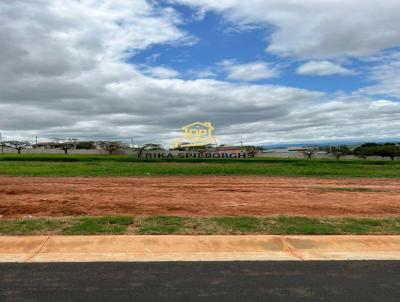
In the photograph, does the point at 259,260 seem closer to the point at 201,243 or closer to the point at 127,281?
the point at 201,243

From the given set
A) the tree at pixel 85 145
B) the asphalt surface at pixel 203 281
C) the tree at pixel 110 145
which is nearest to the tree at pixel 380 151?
the tree at pixel 110 145

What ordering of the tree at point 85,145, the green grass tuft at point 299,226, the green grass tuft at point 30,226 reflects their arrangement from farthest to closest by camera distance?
the tree at point 85,145
the green grass tuft at point 299,226
the green grass tuft at point 30,226

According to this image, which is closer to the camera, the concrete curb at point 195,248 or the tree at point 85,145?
the concrete curb at point 195,248

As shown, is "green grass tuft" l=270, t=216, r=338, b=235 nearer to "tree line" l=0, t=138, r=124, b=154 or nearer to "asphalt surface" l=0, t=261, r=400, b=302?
"asphalt surface" l=0, t=261, r=400, b=302

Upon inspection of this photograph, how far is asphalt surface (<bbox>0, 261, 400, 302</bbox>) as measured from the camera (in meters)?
5.46

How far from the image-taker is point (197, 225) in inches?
364

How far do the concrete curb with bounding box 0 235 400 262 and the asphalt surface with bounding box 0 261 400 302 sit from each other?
37 centimetres

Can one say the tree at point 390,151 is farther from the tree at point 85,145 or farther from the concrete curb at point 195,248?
the concrete curb at point 195,248

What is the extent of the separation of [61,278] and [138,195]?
945 cm

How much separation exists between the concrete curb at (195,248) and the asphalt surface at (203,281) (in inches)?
14.6

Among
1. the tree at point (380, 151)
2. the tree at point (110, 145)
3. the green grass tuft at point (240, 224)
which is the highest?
the tree at point (110, 145)

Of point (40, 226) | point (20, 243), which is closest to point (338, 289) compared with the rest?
point (20, 243)

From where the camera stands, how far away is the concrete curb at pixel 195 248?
720 centimetres

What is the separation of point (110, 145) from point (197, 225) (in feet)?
279
